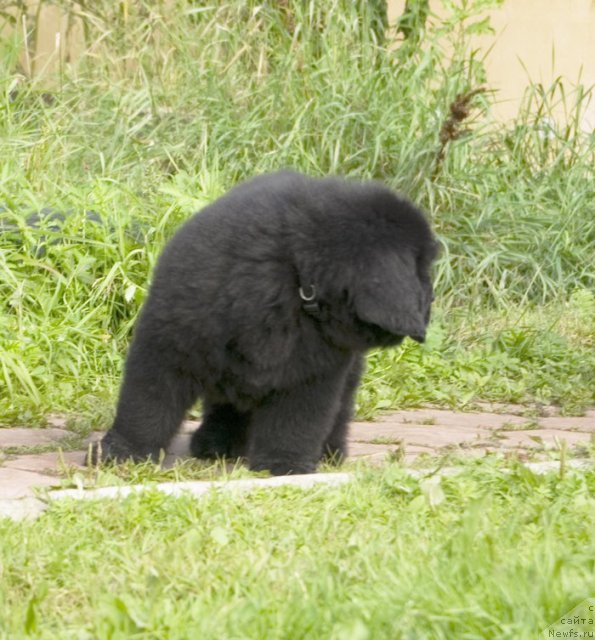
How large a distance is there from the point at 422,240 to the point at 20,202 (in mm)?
2854

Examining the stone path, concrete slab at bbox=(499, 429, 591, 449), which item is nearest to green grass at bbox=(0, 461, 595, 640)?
the stone path

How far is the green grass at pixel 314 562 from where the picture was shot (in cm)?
246

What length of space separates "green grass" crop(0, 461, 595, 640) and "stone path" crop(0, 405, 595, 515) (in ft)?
1.41

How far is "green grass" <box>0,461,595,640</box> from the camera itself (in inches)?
96.7

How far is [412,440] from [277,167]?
285 cm

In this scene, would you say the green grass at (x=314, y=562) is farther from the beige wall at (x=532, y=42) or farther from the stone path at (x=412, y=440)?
the beige wall at (x=532, y=42)

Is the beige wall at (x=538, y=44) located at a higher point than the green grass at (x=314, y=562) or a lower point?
higher

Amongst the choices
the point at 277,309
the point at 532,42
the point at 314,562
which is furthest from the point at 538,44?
the point at 314,562

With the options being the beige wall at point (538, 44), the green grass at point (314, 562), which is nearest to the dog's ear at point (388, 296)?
the green grass at point (314, 562)

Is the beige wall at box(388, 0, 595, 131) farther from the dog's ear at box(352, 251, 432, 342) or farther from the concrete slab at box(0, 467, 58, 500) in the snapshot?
the concrete slab at box(0, 467, 58, 500)

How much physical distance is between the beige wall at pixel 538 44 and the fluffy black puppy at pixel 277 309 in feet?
20.1

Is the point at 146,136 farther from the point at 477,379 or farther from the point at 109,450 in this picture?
the point at 109,450

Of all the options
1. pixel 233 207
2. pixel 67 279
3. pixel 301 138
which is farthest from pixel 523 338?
pixel 233 207

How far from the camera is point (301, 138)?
750cm
